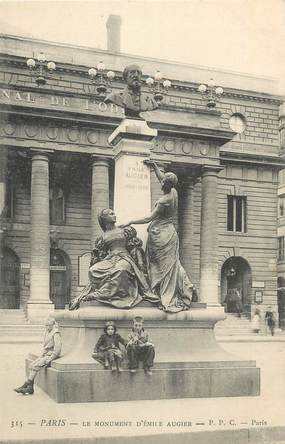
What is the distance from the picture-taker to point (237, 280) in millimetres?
42156

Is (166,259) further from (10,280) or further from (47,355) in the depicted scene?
(10,280)

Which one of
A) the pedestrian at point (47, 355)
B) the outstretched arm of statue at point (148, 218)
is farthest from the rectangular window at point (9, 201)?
the pedestrian at point (47, 355)

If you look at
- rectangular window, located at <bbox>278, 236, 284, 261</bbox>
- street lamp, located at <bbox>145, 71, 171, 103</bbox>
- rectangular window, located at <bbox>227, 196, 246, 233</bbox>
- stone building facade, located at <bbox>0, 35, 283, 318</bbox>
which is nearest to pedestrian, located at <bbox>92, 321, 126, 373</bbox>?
stone building facade, located at <bbox>0, 35, 283, 318</bbox>

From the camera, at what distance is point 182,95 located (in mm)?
41844

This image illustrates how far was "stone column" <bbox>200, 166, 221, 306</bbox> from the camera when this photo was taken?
Result: 35.5 m

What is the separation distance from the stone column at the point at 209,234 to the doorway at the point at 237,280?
218 inches

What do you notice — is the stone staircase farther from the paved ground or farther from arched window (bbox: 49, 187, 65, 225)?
the paved ground

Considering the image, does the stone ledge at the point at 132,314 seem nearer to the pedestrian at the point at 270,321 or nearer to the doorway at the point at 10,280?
the doorway at the point at 10,280

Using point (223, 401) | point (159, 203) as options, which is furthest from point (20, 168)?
point (223, 401)

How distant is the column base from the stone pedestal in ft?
61.1

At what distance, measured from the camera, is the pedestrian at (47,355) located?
10.9m

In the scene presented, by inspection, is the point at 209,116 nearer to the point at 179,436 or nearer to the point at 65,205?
the point at 65,205

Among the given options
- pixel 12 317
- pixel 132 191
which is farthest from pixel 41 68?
pixel 132 191

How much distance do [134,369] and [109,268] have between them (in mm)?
2011
